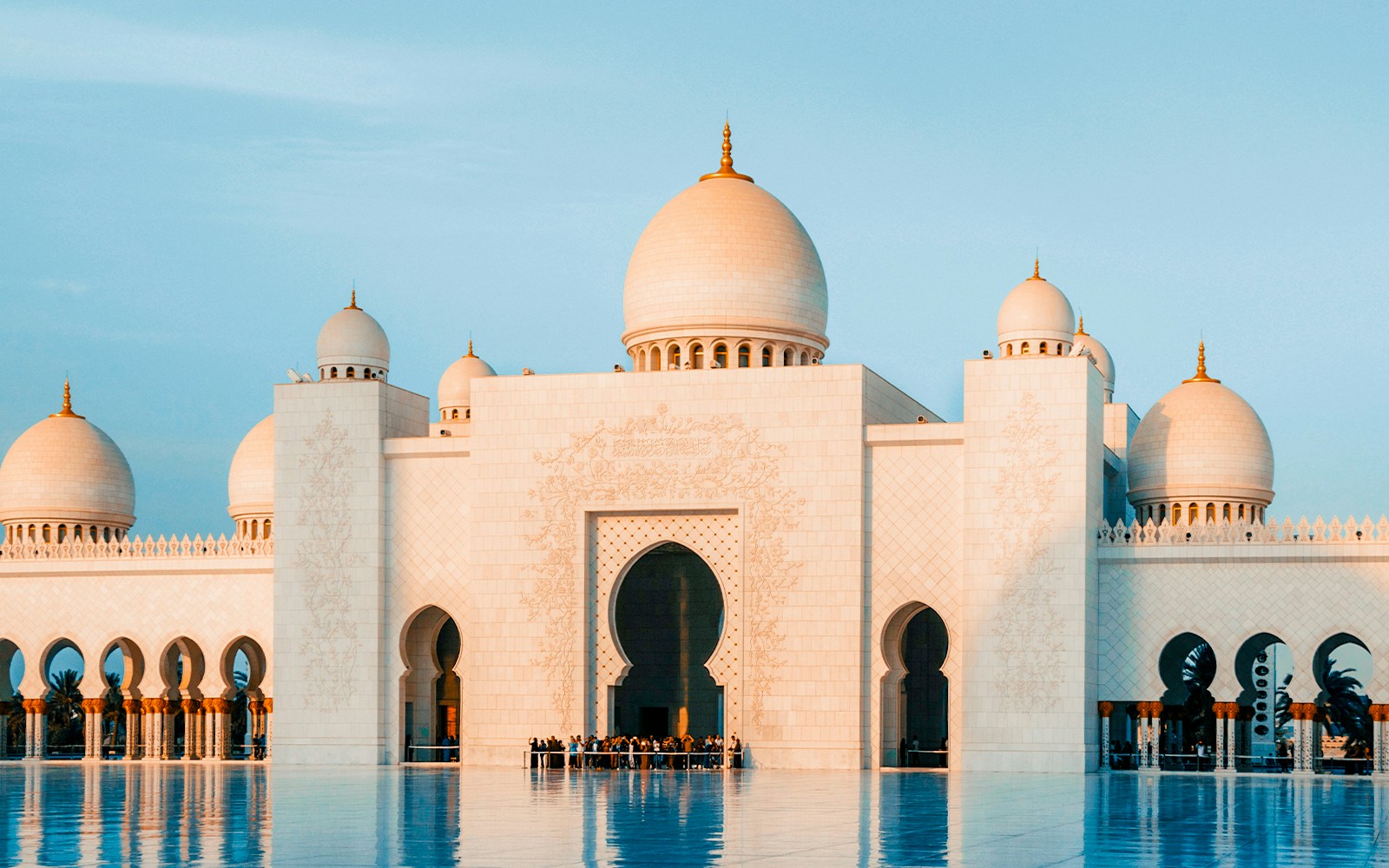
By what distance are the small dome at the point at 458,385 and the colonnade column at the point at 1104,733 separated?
1511cm

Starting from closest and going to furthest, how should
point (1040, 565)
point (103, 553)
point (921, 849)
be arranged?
1. point (921, 849)
2. point (1040, 565)
3. point (103, 553)

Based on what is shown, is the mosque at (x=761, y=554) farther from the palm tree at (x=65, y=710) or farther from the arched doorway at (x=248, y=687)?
the palm tree at (x=65, y=710)

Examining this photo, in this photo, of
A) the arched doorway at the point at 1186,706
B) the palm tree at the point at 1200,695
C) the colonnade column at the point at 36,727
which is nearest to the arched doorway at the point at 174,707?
the colonnade column at the point at 36,727

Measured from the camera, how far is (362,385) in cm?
2870

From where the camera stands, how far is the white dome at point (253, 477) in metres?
34.2

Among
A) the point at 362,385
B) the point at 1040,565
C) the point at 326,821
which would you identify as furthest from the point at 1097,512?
the point at 326,821

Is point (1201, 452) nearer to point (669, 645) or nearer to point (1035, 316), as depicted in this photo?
point (1035, 316)

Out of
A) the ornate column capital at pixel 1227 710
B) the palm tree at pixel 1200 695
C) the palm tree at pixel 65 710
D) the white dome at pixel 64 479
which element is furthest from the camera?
the palm tree at pixel 65 710

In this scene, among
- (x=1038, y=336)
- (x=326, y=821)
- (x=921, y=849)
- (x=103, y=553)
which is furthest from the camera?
(x=103, y=553)

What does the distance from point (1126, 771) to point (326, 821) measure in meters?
16.2

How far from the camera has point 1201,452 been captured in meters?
29.5

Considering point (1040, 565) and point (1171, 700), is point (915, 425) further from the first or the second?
point (1171, 700)

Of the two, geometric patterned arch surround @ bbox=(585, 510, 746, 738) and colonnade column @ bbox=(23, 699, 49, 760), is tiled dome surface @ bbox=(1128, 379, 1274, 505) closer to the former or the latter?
geometric patterned arch surround @ bbox=(585, 510, 746, 738)

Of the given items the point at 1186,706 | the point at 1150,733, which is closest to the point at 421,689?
the point at 1150,733
